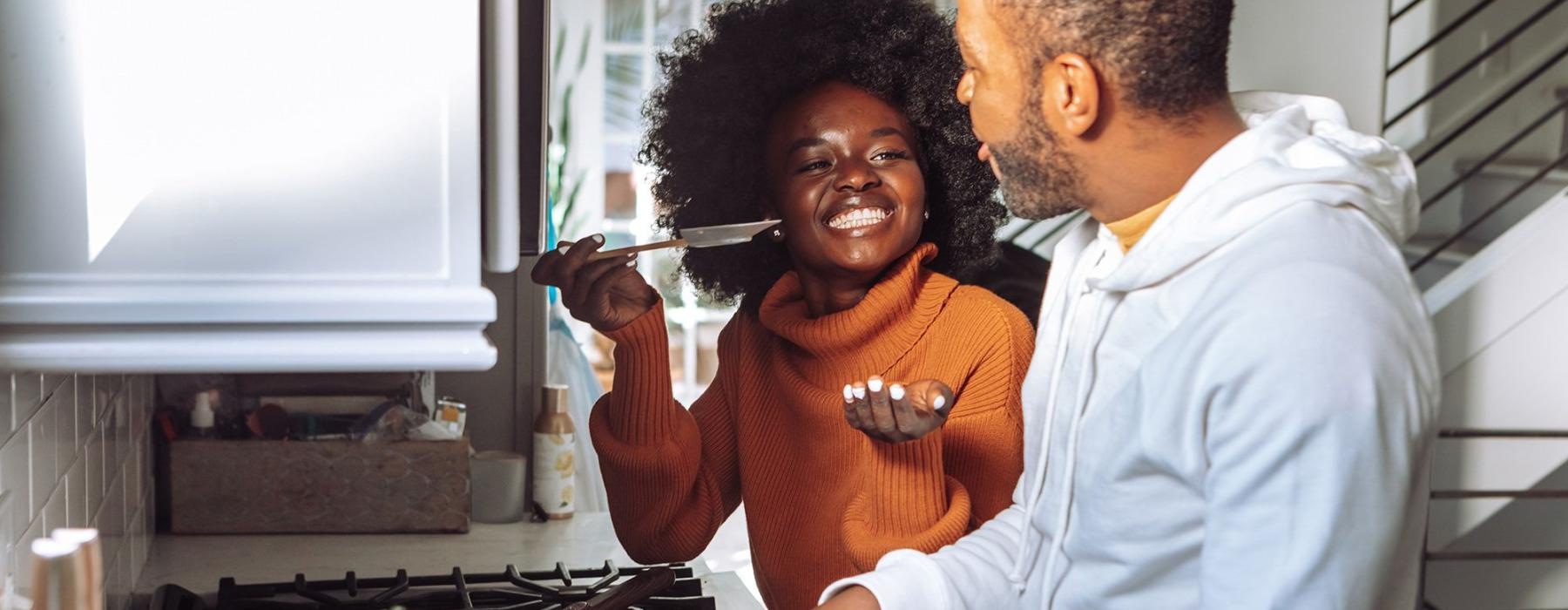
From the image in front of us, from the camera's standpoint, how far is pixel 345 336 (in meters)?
0.91

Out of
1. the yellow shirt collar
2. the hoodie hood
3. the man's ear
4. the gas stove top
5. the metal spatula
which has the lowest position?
the gas stove top

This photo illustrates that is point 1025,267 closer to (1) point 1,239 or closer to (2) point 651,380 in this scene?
(2) point 651,380

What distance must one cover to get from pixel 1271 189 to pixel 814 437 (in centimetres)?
87

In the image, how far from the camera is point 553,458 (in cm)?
222

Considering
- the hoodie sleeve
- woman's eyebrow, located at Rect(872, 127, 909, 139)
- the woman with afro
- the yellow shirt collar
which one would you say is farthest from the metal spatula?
the hoodie sleeve

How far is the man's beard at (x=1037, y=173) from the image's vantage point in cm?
112

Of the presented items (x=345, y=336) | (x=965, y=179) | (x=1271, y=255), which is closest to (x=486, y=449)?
(x=965, y=179)

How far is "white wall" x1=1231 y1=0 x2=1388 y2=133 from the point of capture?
1.96m

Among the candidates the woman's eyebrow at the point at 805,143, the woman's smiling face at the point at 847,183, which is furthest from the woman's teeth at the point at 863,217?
the woman's eyebrow at the point at 805,143

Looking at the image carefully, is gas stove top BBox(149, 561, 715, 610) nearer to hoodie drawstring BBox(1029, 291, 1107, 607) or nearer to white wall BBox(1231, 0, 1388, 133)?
hoodie drawstring BBox(1029, 291, 1107, 607)

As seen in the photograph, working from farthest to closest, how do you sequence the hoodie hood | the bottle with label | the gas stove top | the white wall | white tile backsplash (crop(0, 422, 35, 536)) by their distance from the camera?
the bottle with label, the white wall, the gas stove top, white tile backsplash (crop(0, 422, 35, 536)), the hoodie hood

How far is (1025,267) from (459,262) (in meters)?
2.01

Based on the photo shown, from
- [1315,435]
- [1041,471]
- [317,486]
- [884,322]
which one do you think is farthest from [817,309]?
[1315,435]

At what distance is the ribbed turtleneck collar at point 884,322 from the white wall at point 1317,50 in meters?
0.73
